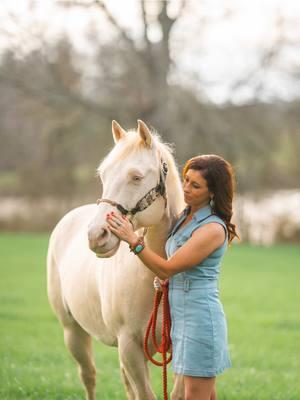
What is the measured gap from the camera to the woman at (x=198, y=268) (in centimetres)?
293

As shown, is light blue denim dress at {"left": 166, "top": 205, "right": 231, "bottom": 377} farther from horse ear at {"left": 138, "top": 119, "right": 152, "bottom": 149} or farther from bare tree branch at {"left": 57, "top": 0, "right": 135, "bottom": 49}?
bare tree branch at {"left": 57, "top": 0, "right": 135, "bottom": 49}

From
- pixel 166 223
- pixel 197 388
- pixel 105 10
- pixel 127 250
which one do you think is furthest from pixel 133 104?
pixel 197 388

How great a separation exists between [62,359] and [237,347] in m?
2.21

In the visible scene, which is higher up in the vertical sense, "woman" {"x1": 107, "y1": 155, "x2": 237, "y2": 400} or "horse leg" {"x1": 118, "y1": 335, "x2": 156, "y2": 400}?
"woman" {"x1": 107, "y1": 155, "x2": 237, "y2": 400}

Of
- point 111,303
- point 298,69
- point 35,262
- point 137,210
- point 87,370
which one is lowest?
point 35,262

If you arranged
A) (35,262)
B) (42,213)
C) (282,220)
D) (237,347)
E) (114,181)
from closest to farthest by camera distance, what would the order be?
1. (114,181)
2. (237,347)
3. (35,262)
4. (282,220)
5. (42,213)

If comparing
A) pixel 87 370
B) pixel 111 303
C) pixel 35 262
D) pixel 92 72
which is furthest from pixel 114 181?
pixel 92 72

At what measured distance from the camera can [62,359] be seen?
670cm

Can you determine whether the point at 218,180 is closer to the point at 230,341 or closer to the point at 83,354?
the point at 83,354

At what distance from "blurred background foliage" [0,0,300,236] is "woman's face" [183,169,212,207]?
16.7 m

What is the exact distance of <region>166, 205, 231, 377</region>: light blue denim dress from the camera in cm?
295

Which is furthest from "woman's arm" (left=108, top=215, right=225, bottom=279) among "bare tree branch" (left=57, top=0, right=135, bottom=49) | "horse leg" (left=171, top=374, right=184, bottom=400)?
"bare tree branch" (left=57, top=0, right=135, bottom=49)

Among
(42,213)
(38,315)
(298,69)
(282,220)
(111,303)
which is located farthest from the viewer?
(42,213)

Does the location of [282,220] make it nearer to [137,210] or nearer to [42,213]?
[42,213]
